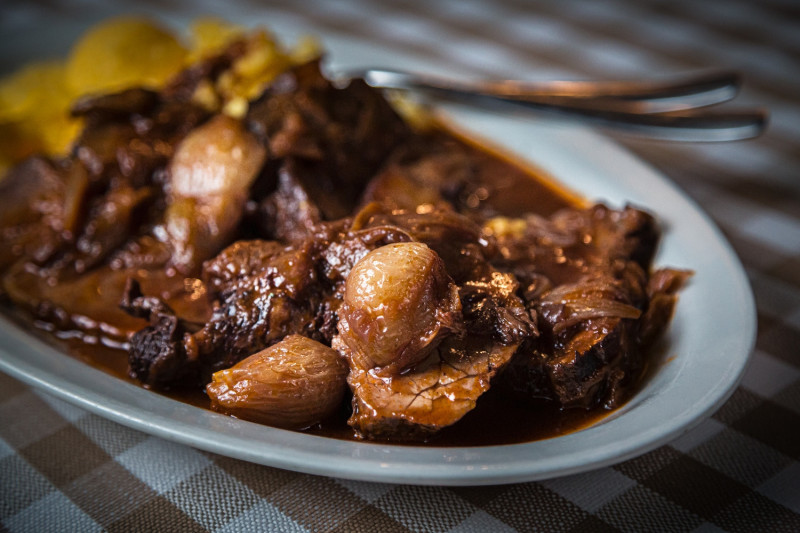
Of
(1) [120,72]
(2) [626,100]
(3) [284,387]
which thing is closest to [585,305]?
(3) [284,387]

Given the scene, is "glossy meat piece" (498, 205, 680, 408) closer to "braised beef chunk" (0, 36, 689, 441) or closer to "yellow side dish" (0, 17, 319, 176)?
"braised beef chunk" (0, 36, 689, 441)

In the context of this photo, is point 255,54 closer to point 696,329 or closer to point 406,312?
point 406,312

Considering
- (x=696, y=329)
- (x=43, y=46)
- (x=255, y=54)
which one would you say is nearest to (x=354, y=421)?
(x=696, y=329)

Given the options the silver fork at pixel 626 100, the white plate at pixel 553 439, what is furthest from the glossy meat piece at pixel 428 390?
the silver fork at pixel 626 100

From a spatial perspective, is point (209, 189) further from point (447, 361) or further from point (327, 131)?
point (447, 361)

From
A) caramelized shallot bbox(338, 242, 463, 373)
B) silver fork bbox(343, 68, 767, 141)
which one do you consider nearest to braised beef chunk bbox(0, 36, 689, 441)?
caramelized shallot bbox(338, 242, 463, 373)

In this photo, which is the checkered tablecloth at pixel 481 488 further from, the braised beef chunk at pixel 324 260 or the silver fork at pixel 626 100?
the silver fork at pixel 626 100
